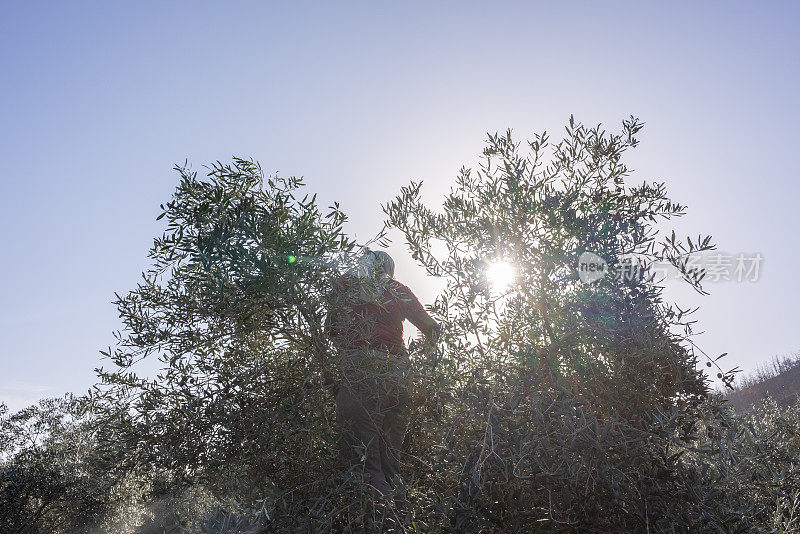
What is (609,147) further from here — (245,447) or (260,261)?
(245,447)

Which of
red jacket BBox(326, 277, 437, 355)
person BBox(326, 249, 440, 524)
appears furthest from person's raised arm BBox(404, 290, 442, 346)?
person BBox(326, 249, 440, 524)

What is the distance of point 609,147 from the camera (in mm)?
4266

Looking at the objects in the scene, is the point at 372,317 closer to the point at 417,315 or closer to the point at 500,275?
the point at 417,315

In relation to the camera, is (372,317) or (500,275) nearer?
(500,275)

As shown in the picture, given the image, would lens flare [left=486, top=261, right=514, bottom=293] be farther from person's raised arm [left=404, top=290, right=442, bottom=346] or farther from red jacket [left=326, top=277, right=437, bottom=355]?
person's raised arm [left=404, top=290, right=442, bottom=346]

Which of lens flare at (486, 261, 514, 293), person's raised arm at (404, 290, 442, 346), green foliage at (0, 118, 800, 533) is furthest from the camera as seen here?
person's raised arm at (404, 290, 442, 346)

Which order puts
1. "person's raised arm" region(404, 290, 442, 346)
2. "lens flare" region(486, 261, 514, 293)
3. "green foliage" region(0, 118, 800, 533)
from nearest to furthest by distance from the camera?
"green foliage" region(0, 118, 800, 533) → "lens flare" region(486, 261, 514, 293) → "person's raised arm" region(404, 290, 442, 346)

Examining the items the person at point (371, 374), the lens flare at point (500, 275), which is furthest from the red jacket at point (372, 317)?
Result: the lens flare at point (500, 275)

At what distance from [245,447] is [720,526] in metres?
3.15

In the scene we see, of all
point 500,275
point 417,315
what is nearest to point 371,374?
point 417,315

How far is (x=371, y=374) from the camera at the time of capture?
11.6 feet

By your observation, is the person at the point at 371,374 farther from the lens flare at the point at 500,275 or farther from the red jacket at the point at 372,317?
the lens flare at the point at 500,275

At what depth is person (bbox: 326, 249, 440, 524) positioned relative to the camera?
3576 mm

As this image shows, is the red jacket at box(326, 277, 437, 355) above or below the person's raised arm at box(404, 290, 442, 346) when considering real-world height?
below
